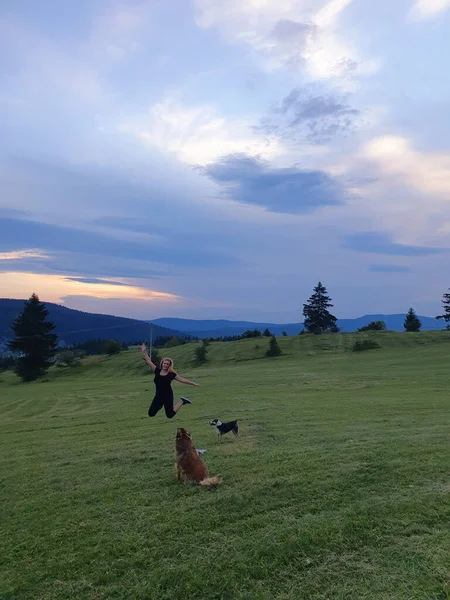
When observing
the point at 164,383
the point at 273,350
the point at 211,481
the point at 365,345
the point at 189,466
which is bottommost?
the point at 211,481

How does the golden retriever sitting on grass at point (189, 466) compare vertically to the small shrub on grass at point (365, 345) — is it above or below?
below

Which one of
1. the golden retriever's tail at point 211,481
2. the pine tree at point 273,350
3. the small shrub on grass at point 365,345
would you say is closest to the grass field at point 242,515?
the golden retriever's tail at point 211,481

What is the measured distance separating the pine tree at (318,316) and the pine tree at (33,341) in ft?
143

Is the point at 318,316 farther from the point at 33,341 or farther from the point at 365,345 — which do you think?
the point at 33,341

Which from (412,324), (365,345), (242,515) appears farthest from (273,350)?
(242,515)

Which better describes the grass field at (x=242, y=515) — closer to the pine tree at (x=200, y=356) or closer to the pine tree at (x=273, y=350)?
the pine tree at (x=200, y=356)

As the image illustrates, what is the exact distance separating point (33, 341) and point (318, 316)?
→ 156ft

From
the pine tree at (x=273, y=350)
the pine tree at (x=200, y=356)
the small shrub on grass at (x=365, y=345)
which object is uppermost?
the small shrub on grass at (x=365, y=345)

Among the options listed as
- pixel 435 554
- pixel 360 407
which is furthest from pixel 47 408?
pixel 435 554

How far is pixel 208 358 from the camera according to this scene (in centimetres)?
5612

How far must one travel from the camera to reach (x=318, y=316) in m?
78.3

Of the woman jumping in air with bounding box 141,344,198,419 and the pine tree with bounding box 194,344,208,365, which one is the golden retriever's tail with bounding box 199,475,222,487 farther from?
the pine tree with bounding box 194,344,208,365

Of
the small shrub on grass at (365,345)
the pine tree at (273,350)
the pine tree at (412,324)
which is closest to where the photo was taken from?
the small shrub on grass at (365,345)

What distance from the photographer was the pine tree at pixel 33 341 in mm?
55938
